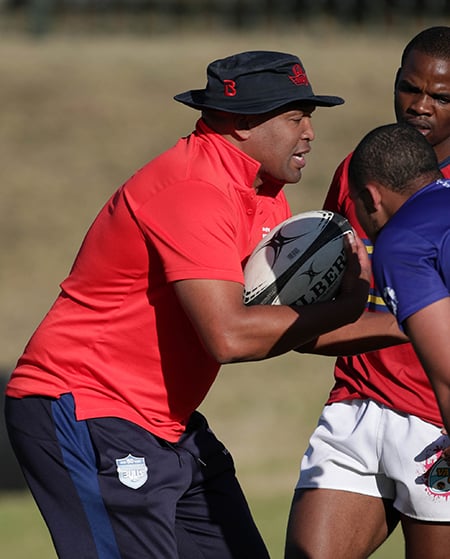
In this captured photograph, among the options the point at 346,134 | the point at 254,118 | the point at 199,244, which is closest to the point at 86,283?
the point at 199,244

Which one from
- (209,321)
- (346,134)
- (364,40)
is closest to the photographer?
(209,321)

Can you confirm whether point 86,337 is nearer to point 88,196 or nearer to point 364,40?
point 88,196

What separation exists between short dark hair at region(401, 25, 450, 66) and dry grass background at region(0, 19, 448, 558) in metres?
5.08

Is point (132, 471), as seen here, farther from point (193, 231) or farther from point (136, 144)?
point (136, 144)

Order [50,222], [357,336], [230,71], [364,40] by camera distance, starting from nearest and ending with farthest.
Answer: [230,71]
[357,336]
[50,222]
[364,40]

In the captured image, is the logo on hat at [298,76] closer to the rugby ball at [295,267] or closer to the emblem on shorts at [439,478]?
the rugby ball at [295,267]

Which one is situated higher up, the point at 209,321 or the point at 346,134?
the point at 209,321

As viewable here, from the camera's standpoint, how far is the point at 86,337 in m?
4.52

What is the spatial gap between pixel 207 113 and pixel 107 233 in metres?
0.60

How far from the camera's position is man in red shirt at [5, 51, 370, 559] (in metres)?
4.34

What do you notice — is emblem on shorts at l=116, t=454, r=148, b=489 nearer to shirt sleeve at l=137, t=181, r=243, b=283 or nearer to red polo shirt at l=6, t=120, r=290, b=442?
red polo shirt at l=6, t=120, r=290, b=442

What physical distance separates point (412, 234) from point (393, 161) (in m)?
0.36

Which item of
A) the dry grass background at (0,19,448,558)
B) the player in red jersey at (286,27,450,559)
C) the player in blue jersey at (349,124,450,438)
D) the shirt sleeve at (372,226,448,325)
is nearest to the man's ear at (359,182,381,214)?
the player in blue jersey at (349,124,450,438)

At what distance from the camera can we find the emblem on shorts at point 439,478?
16.4ft
